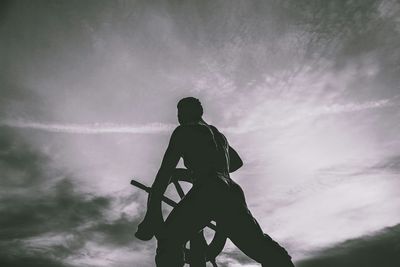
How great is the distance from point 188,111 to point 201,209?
5.12ft

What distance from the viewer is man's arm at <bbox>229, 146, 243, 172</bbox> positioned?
15.8ft

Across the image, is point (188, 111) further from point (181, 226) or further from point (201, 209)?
point (181, 226)

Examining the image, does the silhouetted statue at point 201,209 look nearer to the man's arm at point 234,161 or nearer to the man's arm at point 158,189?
the man's arm at point 158,189

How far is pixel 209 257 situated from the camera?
435cm

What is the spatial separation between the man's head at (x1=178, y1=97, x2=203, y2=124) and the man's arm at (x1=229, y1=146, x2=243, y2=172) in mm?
857

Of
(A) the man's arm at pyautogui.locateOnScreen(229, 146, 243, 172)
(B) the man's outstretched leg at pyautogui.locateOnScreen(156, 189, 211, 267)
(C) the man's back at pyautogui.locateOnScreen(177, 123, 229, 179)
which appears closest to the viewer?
(B) the man's outstretched leg at pyautogui.locateOnScreen(156, 189, 211, 267)

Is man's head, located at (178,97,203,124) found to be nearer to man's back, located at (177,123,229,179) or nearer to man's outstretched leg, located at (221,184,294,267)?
man's back, located at (177,123,229,179)

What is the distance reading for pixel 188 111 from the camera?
447cm

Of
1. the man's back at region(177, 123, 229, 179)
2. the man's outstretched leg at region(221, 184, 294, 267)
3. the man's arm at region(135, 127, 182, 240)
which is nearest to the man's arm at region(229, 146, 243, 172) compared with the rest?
the man's back at region(177, 123, 229, 179)

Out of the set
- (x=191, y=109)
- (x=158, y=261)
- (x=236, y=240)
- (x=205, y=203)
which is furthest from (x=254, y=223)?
(x=191, y=109)

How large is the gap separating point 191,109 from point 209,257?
2.16m

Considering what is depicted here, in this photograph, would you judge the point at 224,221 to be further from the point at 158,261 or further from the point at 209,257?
the point at 209,257

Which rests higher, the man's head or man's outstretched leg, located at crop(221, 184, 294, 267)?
the man's head

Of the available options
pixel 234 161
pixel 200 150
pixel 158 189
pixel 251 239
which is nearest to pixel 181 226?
pixel 158 189
